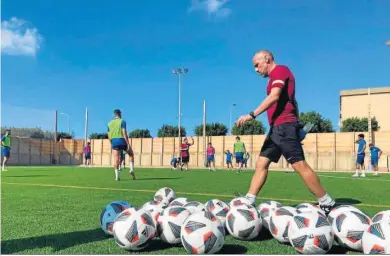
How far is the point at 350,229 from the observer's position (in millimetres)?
3984

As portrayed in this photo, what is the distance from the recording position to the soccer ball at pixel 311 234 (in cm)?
376

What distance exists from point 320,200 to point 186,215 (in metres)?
2.15

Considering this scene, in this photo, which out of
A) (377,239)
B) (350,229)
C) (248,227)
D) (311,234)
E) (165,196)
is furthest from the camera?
(165,196)

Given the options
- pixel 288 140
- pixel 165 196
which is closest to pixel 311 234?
pixel 288 140

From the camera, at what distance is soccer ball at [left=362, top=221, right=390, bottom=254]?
3.54m

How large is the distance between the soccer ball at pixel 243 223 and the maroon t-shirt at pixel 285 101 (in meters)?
1.72

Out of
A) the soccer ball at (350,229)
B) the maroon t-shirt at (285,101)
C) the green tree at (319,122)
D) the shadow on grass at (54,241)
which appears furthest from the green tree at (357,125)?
the shadow on grass at (54,241)

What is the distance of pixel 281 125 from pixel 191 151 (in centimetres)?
4719

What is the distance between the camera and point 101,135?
Result: 300 ft

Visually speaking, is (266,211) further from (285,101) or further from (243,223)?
(285,101)

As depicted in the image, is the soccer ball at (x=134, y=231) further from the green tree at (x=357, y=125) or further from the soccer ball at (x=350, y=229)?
the green tree at (x=357, y=125)

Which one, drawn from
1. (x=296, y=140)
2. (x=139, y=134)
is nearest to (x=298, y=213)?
(x=296, y=140)

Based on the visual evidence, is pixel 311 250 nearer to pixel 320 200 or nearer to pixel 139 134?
pixel 320 200

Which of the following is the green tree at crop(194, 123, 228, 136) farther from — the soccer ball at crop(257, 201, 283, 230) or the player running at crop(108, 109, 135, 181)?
the soccer ball at crop(257, 201, 283, 230)
